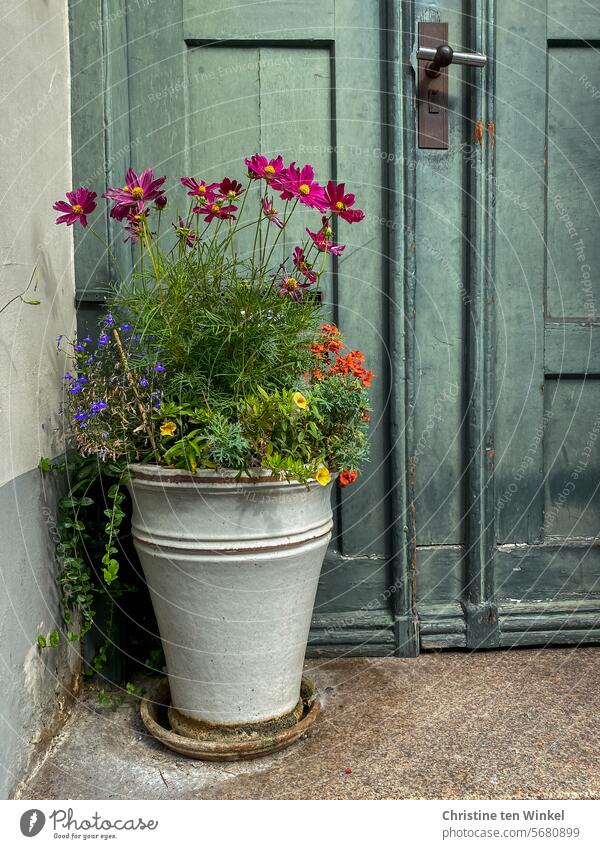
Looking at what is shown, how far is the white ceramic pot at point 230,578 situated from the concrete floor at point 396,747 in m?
0.14

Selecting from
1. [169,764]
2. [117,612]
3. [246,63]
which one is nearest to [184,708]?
[169,764]

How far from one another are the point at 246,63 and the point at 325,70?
211mm

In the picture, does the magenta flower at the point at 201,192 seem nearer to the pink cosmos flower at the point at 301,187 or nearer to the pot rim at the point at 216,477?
the pink cosmos flower at the point at 301,187

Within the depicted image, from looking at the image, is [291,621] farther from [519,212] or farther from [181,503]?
[519,212]

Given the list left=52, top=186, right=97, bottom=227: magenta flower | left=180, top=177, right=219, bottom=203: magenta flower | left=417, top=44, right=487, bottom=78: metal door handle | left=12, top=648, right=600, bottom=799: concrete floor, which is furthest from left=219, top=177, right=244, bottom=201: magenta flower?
left=12, top=648, right=600, bottom=799: concrete floor

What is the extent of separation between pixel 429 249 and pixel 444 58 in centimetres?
48

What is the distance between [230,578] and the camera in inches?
63.9

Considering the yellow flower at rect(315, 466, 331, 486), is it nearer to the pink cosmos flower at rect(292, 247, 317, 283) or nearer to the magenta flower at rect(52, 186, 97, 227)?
the pink cosmos flower at rect(292, 247, 317, 283)

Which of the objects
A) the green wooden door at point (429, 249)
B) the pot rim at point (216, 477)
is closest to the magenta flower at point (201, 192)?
the green wooden door at point (429, 249)

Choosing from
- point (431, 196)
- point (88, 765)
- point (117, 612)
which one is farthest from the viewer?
point (431, 196)

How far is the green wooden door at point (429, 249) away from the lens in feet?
6.68

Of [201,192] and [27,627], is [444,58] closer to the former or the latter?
[201,192]

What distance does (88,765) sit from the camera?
1.67 metres

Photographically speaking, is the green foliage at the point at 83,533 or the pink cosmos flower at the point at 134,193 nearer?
the pink cosmos flower at the point at 134,193
